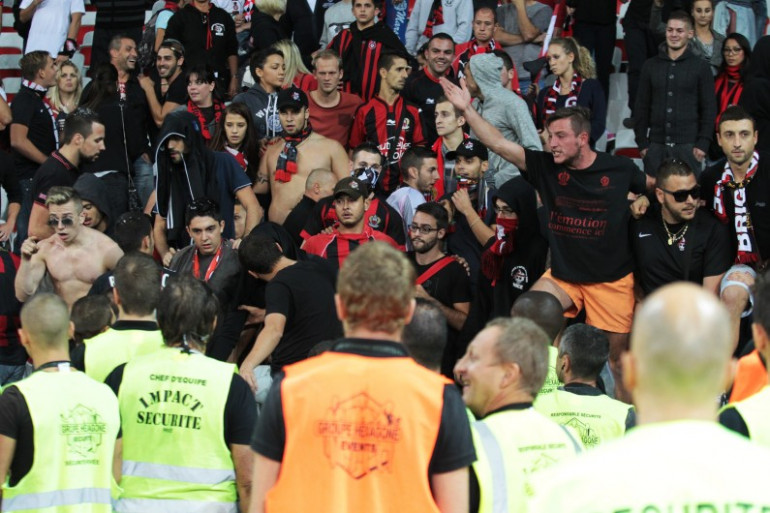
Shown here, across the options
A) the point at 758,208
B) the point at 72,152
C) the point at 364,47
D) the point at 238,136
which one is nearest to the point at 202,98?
the point at 238,136

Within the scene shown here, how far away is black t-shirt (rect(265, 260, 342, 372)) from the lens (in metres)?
7.86

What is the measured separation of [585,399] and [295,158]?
5.34 metres

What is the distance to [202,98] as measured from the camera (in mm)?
11023

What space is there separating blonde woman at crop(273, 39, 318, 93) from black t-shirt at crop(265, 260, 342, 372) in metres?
3.87

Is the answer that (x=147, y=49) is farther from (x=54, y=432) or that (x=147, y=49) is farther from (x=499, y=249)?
(x=54, y=432)

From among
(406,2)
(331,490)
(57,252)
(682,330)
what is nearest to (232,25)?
(406,2)

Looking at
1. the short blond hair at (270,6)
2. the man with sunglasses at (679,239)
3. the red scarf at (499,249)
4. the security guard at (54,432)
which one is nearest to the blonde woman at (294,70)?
the short blond hair at (270,6)

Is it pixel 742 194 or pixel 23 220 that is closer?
pixel 742 194

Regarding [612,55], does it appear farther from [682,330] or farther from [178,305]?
[682,330]

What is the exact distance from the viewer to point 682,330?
95.7 inches

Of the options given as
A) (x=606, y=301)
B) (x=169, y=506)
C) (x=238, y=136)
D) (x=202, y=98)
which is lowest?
(x=169, y=506)

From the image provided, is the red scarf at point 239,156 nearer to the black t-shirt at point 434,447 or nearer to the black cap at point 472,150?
the black cap at point 472,150

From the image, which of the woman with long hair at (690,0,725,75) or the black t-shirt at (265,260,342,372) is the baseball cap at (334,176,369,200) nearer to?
the black t-shirt at (265,260,342,372)

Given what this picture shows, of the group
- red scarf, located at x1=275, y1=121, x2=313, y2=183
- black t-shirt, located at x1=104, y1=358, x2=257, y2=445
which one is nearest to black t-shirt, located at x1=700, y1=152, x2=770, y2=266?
red scarf, located at x1=275, y1=121, x2=313, y2=183
